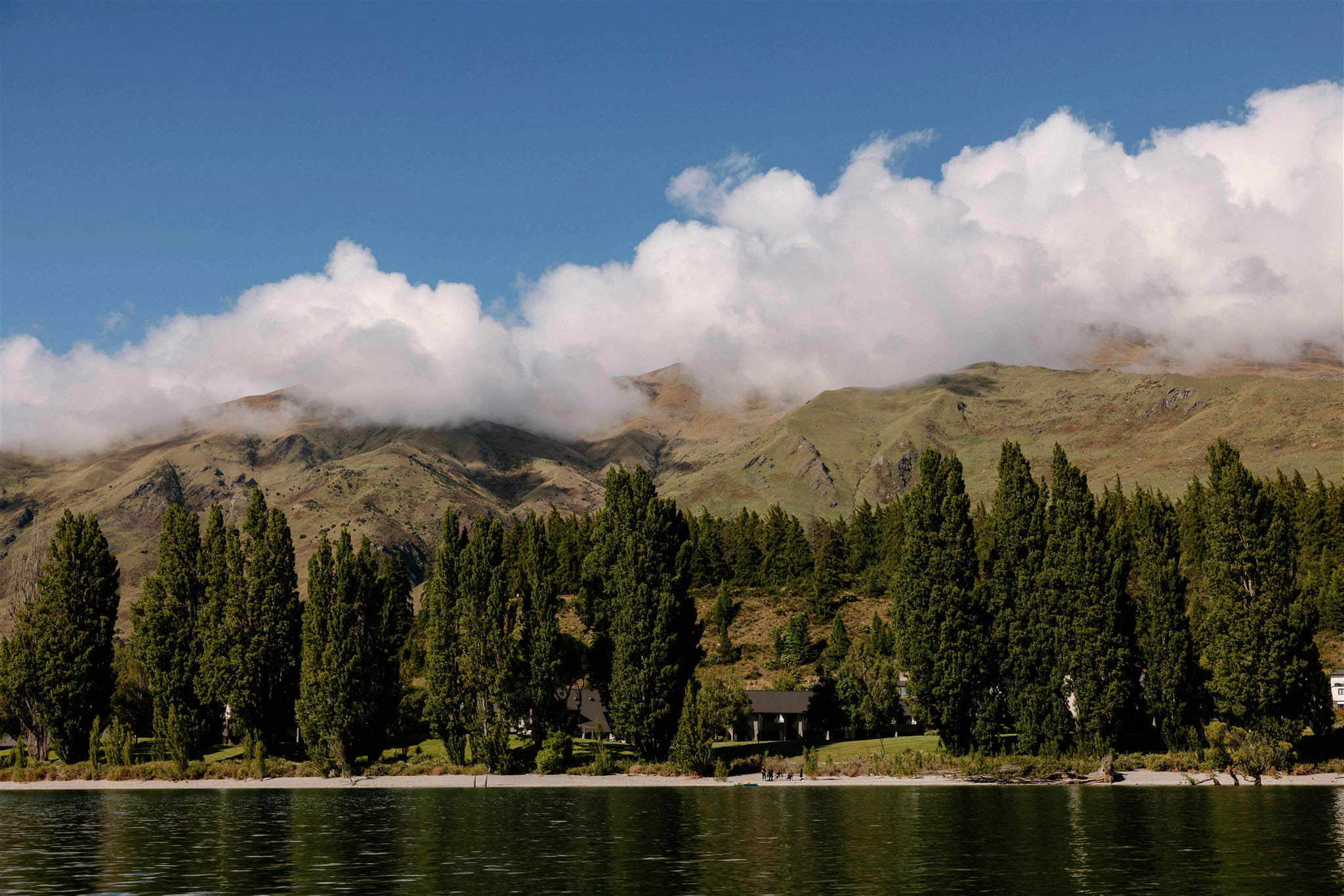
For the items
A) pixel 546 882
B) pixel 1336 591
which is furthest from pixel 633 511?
pixel 1336 591

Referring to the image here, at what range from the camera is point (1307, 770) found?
81.2 metres

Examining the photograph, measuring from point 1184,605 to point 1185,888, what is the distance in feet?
200

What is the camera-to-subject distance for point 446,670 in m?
93.6

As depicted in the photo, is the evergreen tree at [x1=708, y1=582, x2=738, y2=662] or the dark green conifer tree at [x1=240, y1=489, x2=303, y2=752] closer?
the dark green conifer tree at [x1=240, y1=489, x2=303, y2=752]

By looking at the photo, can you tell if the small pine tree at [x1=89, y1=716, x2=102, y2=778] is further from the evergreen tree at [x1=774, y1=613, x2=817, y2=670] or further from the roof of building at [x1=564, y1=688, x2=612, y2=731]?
the evergreen tree at [x1=774, y1=613, x2=817, y2=670]

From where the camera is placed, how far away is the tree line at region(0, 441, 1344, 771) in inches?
3339

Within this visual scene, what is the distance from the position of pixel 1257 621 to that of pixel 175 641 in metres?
89.6

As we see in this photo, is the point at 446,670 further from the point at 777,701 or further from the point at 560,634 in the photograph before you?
the point at 777,701

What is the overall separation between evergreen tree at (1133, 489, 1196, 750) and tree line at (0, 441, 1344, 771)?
193 millimetres

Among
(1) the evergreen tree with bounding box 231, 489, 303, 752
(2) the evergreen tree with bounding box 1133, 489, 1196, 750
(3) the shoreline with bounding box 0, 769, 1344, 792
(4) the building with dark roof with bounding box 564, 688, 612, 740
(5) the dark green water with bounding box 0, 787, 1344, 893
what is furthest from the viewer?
(4) the building with dark roof with bounding box 564, 688, 612, 740

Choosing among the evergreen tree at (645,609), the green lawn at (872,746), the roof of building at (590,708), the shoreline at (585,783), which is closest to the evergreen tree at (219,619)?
the shoreline at (585,783)

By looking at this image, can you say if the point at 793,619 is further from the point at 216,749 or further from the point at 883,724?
the point at 216,749

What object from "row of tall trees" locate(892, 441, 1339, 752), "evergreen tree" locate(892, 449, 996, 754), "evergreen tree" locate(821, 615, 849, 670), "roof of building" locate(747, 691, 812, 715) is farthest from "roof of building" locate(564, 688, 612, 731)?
"row of tall trees" locate(892, 441, 1339, 752)

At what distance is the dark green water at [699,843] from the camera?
35.1m
